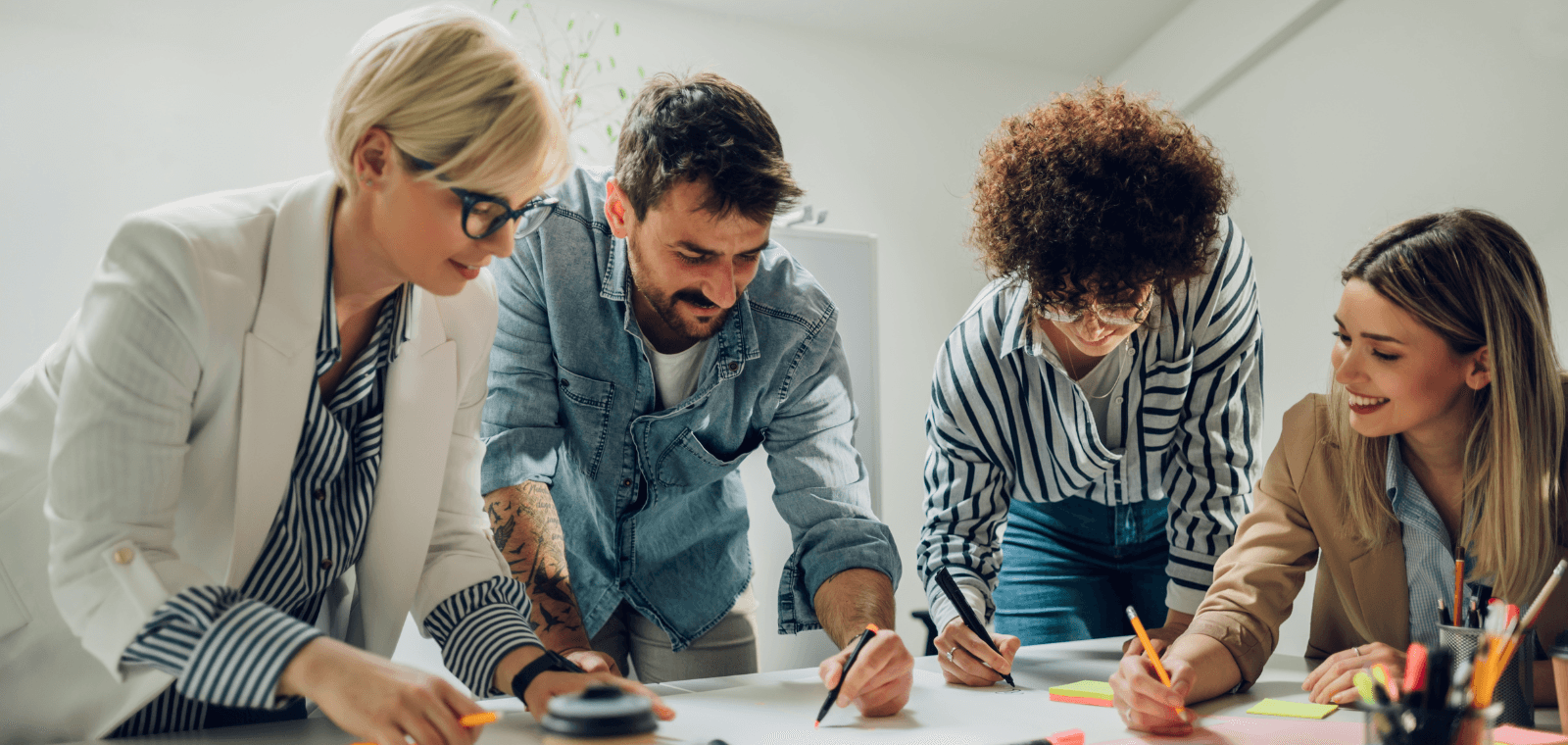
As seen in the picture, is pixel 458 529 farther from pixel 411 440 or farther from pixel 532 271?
pixel 532 271

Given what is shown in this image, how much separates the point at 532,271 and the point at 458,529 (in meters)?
0.50

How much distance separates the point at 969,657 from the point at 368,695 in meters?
0.80

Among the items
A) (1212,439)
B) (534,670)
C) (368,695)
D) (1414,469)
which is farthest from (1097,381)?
(368,695)

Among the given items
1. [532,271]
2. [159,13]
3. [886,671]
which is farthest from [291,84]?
[886,671]

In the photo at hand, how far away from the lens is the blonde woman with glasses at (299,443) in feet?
2.88

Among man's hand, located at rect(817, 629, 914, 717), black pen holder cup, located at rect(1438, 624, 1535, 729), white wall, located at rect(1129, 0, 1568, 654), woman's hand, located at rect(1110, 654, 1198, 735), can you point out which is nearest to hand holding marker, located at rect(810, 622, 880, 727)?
man's hand, located at rect(817, 629, 914, 717)

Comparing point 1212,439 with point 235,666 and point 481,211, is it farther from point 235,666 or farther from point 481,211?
point 235,666

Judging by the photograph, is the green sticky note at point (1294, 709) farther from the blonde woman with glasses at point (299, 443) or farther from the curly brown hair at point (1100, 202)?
the blonde woman with glasses at point (299, 443)

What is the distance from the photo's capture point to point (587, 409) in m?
1.60

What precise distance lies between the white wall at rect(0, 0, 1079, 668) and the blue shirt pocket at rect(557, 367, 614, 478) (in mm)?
1647

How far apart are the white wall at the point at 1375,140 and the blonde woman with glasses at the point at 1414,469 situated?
1.75m

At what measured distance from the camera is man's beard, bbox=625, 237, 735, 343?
4.97 ft

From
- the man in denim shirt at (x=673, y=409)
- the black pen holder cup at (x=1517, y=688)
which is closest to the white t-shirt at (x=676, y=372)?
the man in denim shirt at (x=673, y=409)

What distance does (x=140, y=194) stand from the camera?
2922 millimetres
